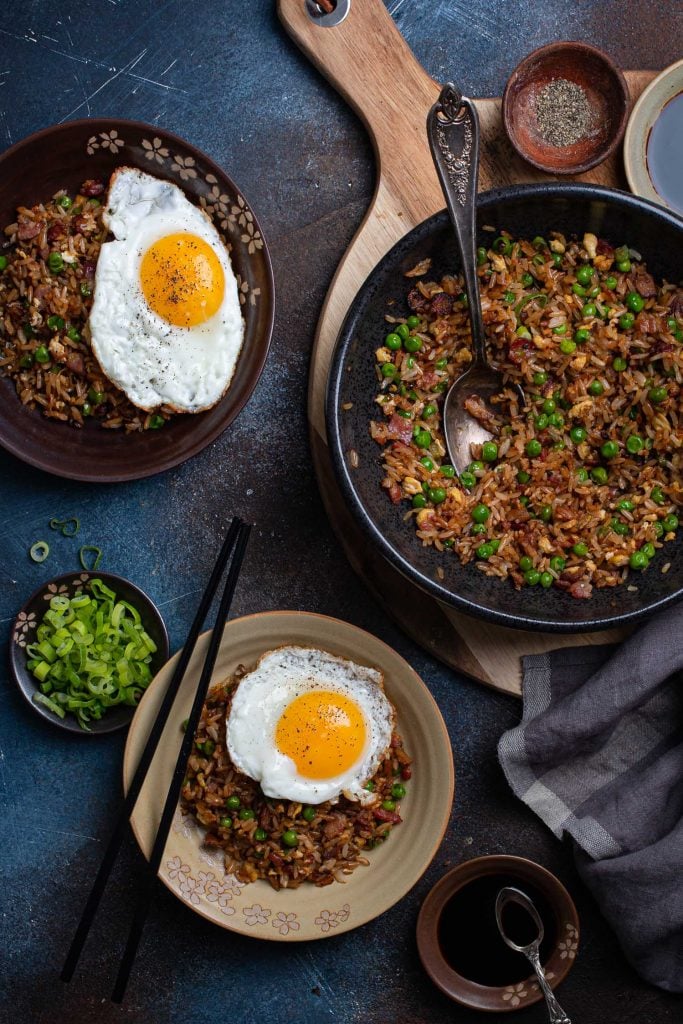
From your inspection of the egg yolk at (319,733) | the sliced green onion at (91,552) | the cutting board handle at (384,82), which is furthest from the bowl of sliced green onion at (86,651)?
the cutting board handle at (384,82)

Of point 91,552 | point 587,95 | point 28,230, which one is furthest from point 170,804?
point 587,95

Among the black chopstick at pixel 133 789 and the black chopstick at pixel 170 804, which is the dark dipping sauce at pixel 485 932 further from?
the black chopstick at pixel 133 789

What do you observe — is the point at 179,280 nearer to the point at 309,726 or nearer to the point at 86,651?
the point at 86,651

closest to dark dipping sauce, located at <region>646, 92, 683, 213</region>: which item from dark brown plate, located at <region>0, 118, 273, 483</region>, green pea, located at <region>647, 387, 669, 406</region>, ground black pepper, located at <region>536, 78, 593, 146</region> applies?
ground black pepper, located at <region>536, 78, 593, 146</region>

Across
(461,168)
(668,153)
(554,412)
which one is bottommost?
(554,412)

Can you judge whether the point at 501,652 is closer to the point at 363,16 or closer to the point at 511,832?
the point at 511,832

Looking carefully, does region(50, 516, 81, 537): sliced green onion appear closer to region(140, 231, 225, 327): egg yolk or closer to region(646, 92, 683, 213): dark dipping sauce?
region(140, 231, 225, 327): egg yolk
